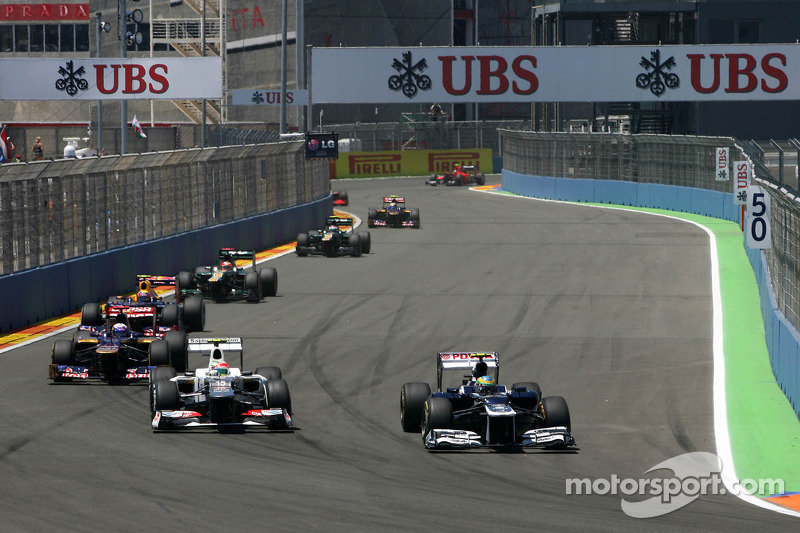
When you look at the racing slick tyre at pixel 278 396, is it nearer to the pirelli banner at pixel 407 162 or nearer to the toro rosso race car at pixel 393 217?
the toro rosso race car at pixel 393 217

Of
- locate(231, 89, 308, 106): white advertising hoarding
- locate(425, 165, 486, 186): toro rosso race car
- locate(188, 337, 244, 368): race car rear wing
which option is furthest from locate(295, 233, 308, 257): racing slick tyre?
locate(231, 89, 308, 106): white advertising hoarding

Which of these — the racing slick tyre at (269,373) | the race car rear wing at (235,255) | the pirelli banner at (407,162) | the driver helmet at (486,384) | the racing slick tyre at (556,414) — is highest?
the pirelli banner at (407,162)

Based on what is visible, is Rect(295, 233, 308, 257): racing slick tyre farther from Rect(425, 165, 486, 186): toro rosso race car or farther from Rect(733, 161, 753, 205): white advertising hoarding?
Rect(425, 165, 486, 186): toro rosso race car

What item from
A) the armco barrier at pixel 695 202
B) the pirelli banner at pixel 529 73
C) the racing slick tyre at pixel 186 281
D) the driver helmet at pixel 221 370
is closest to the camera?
the driver helmet at pixel 221 370

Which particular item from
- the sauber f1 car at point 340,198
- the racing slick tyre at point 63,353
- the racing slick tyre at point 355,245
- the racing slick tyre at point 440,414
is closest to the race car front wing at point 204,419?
the racing slick tyre at point 440,414

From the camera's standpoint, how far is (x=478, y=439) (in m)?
13.8

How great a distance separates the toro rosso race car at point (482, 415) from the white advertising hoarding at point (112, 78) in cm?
2216

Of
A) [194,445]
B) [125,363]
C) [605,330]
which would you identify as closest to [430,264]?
[605,330]

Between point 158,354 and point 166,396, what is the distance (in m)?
2.42

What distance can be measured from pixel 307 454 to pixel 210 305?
12060 millimetres

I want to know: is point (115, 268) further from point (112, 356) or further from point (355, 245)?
point (112, 356)

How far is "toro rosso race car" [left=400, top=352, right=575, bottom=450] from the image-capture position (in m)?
13.8

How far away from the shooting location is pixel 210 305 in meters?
25.3

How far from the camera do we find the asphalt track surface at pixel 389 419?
1127 cm
